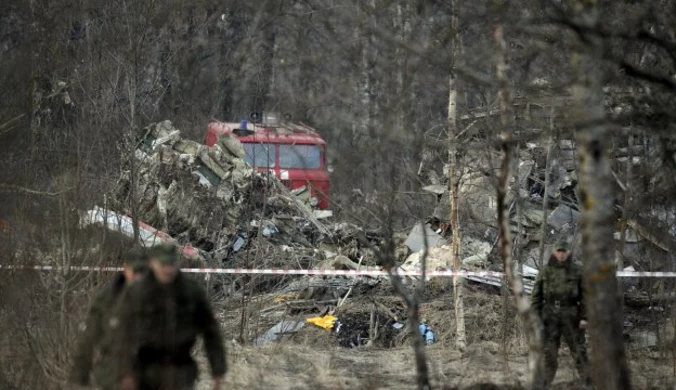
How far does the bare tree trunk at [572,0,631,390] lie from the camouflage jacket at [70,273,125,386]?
130 inches

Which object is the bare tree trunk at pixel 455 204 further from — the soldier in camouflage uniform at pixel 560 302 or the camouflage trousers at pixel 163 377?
the camouflage trousers at pixel 163 377

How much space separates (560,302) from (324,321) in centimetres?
516

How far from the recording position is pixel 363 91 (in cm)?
842

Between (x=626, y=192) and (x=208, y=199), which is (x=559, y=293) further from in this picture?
(x=208, y=199)

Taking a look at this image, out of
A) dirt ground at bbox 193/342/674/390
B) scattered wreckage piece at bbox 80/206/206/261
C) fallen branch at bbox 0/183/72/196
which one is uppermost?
fallen branch at bbox 0/183/72/196

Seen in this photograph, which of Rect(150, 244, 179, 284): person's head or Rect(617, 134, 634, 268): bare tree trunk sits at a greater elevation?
Rect(617, 134, 634, 268): bare tree trunk

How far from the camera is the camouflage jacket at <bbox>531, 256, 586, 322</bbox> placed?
9523 mm

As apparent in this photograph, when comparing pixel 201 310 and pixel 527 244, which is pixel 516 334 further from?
pixel 201 310

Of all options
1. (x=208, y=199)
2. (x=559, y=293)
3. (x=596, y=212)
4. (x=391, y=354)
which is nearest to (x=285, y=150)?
(x=208, y=199)

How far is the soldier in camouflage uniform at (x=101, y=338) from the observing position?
247 inches

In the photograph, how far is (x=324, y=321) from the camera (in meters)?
14.1

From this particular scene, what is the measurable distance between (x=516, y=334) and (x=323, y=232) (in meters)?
6.06

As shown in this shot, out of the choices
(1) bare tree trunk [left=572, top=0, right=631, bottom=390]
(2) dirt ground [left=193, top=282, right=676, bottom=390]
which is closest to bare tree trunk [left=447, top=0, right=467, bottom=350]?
(2) dirt ground [left=193, top=282, right=676, bottom=390]

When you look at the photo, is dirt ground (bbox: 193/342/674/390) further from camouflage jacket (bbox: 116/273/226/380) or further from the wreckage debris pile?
the wreckage debris pile
